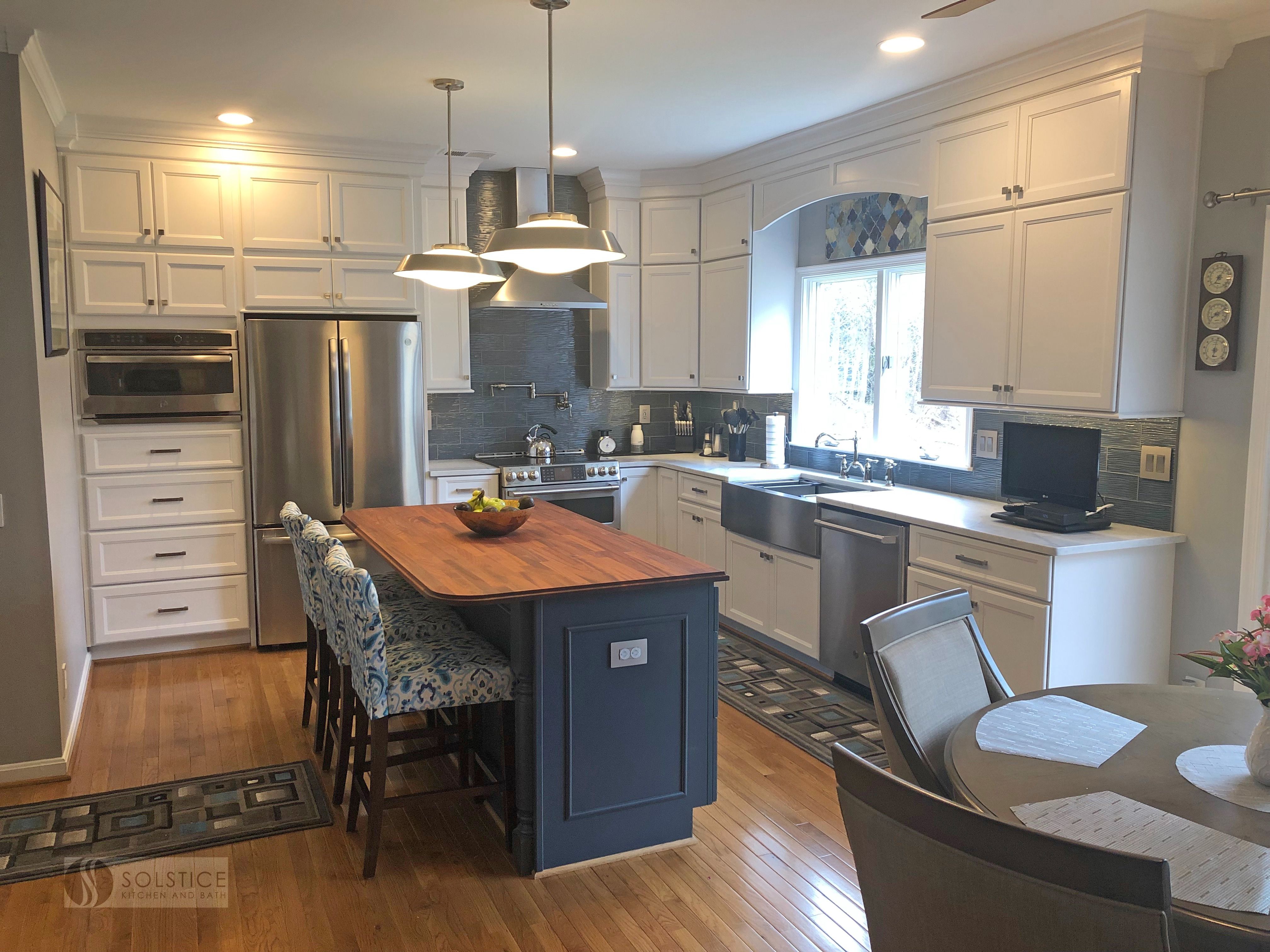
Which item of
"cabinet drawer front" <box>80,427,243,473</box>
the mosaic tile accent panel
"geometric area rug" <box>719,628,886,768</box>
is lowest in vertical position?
"geometric area rug" <box>719,628,886,768</box>

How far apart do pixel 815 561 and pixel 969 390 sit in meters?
1.10

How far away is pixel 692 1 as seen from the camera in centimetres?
304

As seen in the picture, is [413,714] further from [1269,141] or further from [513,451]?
[1269,141]

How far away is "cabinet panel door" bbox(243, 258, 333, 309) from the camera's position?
16.3 feet

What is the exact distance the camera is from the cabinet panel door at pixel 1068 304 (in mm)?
3338

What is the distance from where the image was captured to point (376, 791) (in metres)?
2.81

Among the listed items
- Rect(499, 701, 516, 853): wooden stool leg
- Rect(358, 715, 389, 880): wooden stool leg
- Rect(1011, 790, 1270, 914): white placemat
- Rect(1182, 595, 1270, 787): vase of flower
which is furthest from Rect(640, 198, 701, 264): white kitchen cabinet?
Rect(1011, 790, 1270, 914): white placemat

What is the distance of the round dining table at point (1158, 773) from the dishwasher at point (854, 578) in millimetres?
1802

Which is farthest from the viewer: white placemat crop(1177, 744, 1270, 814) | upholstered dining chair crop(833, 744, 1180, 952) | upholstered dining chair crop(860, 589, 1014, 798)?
upholstered dining chair crop(860, 589, 1014, 798)

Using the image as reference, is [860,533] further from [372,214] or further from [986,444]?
[372,214]

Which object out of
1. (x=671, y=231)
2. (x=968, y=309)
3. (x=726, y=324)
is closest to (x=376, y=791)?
(x=968, y=309)

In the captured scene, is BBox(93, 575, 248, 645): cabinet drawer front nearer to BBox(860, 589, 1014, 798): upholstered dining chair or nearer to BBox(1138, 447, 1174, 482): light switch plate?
BBox(860, 589, 1014, 798): upholstered dining chair

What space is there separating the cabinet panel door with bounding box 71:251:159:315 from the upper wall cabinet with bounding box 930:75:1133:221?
3.79 m

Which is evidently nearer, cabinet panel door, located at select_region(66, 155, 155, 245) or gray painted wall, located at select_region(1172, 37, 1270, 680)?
gray painted wall, located at select_region(1172, 37, 1270, 680)
